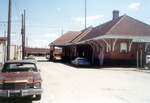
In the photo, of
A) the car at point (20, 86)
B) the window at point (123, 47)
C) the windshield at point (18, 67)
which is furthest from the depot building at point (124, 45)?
the car at point (20, 86)

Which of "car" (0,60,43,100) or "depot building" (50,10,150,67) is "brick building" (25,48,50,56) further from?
"car" (0,60,43,100)

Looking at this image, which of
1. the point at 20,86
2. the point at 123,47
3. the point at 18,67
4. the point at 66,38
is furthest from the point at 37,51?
the point at 20,86

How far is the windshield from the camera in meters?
7.31

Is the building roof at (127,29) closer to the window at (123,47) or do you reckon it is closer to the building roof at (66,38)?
the window at (123,47)

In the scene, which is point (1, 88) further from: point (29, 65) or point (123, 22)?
point (123, 22)

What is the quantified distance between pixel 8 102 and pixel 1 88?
2.63 feet

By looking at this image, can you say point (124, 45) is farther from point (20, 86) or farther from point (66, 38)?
point (66, 38)

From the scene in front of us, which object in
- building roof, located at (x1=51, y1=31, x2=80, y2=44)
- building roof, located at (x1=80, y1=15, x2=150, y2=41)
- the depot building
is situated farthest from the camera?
building roof, located at (x1=51, y1=31, x2=80, y2=44)

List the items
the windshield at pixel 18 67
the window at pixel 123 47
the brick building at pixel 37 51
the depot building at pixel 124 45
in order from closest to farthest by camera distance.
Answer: the windshield at pixel 18 67, the depot building at pixel 124 45, the window at pixel 123 47, the brick building at pixel 37 51

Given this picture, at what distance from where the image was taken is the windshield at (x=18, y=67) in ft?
24.0

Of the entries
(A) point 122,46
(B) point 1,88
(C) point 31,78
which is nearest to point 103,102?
(C) point 31,78

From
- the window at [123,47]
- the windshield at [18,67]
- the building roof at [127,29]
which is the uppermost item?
the building roof at [127,29]

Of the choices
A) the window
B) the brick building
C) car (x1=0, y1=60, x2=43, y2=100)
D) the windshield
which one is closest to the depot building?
the window

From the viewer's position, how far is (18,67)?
764 centimetres
